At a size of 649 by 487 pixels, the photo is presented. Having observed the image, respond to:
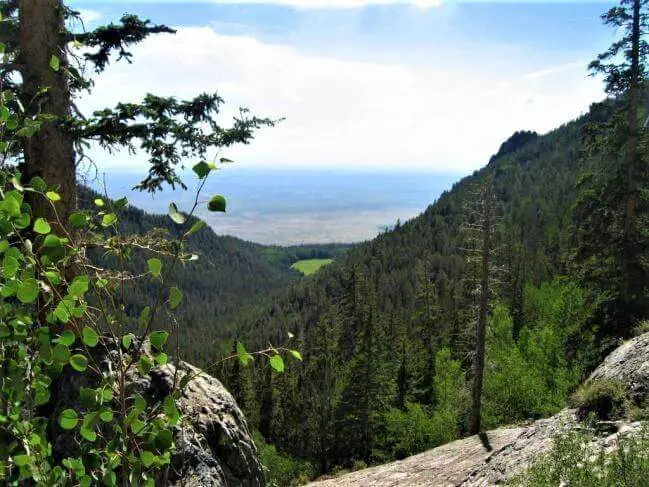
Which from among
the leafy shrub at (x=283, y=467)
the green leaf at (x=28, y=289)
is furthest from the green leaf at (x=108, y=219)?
the leafy shrub at (x=283, y=467)

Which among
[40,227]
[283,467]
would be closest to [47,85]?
[40,227]

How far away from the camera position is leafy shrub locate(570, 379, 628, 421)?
31.4ft

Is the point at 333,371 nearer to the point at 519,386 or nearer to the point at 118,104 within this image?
the point at 519,386

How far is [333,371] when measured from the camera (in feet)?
166

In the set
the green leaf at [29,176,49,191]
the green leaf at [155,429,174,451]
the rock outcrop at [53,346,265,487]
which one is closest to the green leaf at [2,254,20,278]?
the green leaf at [29,176,49,191]

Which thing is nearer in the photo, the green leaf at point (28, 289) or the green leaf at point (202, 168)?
the green leaf at point (28, 289)

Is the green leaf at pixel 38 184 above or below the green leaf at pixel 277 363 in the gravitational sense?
above

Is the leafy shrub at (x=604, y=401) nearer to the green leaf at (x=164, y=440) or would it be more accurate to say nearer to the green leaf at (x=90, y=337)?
the green leaf at (x=164, y=440)

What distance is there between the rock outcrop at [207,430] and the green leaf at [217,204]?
15.3 ft

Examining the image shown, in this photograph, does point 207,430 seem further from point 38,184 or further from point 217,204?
point 217,204

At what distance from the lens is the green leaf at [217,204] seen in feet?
4.78

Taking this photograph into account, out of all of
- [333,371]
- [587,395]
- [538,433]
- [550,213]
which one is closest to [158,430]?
[587,395]

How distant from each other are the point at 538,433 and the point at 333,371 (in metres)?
39.6

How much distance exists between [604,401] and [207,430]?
844 centimetres
